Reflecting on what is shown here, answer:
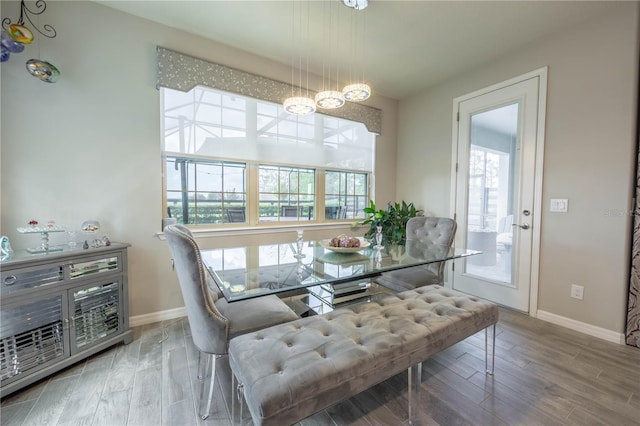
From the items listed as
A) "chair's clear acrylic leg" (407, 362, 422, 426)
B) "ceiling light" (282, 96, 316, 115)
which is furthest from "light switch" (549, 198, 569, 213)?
"ceiling light" (282, 96, 316, 115)

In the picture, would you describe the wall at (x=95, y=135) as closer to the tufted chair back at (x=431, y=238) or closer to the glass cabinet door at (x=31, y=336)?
the glass cabinet door at (x=31, y=336)

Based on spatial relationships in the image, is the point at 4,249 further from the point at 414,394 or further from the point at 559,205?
the point at 559,205

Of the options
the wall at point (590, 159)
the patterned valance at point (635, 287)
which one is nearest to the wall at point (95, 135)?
the wall at point (590, 159)

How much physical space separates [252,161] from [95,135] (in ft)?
4.42

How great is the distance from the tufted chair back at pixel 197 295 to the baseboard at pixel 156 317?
1373mm

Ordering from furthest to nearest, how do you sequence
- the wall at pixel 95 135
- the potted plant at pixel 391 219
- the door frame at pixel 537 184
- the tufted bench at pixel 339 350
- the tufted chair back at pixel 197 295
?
the potted plant at pixel 391 219 < the door frame at pixel 537 184 < the wall at pixel 95 135 < the tufted chair back at pixel 197 295 < the tufted bench at pixel 339 350

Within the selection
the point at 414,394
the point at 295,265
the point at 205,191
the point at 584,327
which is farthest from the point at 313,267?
the point at 584,327

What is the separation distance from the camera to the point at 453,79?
325 cm

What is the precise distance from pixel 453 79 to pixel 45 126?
4.15 m

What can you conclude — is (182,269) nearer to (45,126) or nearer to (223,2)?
(45,126)

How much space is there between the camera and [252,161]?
2.90 m

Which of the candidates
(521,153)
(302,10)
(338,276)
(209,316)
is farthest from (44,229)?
(521,153)

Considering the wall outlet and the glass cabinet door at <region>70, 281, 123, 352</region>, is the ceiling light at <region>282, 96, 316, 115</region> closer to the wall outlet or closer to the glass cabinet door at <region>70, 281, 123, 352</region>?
the glass cabinet door at <region>70, 281, 123, 352</region>

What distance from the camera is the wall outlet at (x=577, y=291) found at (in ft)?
7.49
